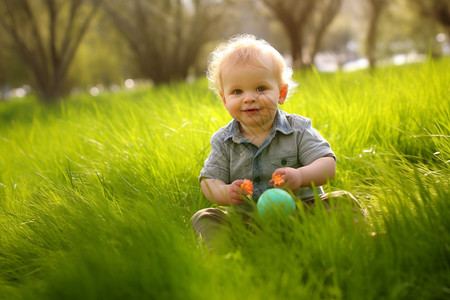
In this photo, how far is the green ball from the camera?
1745 mm

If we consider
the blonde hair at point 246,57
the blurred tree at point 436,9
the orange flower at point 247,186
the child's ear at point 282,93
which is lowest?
the orange flower at point 247,186

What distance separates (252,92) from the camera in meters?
2.04

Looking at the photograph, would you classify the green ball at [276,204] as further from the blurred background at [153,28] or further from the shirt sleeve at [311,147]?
the blurred background at [153,28]

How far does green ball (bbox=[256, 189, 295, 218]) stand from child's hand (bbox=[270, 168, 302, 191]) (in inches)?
2.6

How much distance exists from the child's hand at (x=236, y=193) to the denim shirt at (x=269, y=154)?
19 centimetres

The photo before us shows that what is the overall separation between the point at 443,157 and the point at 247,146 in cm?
101

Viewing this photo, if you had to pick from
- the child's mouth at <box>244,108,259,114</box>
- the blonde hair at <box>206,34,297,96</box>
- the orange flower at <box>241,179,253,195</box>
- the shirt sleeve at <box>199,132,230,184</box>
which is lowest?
the orange flower at <box>241,179,253,195</box>

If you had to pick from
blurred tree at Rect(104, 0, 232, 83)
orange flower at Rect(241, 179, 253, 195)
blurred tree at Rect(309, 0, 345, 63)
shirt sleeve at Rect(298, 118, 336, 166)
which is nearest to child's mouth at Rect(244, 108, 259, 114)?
shirt sleeve at Rect(298, 118, 336, 166)

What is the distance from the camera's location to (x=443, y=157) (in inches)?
85.4

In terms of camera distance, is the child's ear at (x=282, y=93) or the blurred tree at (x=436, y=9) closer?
the child's ear at (x=282, y=93)

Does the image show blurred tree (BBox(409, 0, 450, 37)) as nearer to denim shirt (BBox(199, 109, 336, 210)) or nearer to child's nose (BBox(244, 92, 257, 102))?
denim shirt (BBox(199, 109, 336, 210))

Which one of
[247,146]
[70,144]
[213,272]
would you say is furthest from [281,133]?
[70,144]

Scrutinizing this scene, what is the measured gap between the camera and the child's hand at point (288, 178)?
6.10ft

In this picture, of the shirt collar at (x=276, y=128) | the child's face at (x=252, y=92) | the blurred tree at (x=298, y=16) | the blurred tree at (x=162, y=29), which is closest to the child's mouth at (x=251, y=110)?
the child's face at (x=252, y=92)
